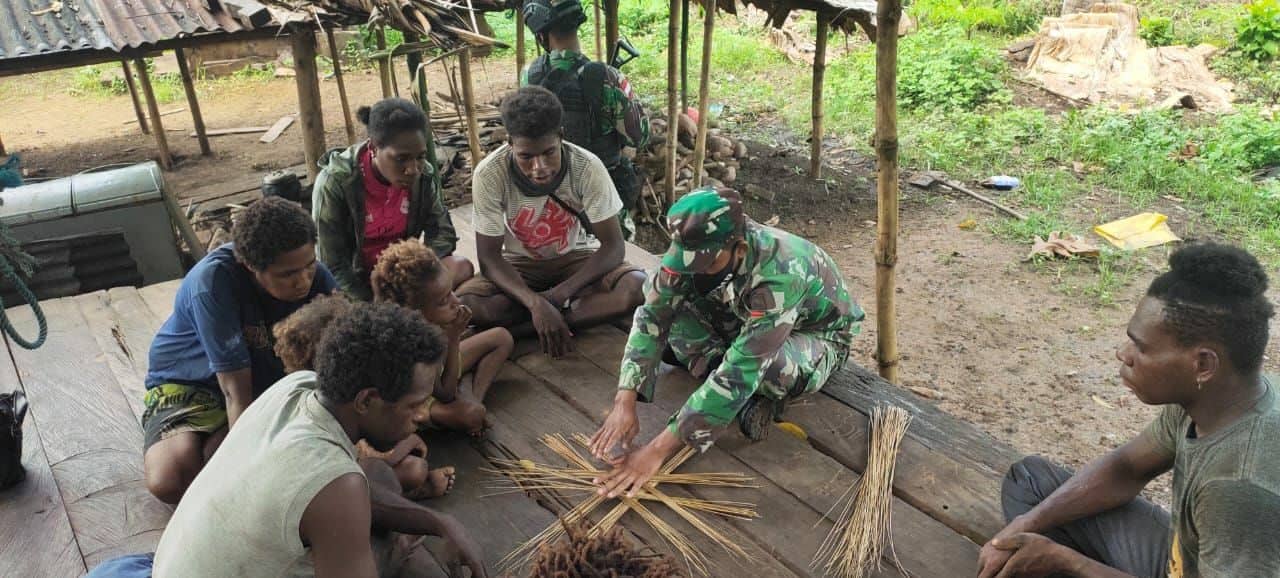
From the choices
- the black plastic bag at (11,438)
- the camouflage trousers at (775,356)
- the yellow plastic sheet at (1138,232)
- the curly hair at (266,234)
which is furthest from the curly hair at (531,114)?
the yellow plastic sheet at (1138,232)

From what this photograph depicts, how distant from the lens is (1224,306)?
5.98 feet

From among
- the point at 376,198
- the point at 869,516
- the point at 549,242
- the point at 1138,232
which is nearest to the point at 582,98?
the point at 549,242

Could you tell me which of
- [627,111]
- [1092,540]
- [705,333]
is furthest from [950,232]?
[1092,540]

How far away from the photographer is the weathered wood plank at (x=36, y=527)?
254cm

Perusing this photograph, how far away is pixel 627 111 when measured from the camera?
488 cm

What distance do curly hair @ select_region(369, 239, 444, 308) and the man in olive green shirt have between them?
74.2 inches

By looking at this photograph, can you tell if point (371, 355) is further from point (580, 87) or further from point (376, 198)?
point (580, 87)

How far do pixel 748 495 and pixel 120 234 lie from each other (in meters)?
3.77

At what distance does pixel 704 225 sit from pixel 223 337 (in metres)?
1.52

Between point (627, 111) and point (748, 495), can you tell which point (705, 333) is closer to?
point (748, 495)

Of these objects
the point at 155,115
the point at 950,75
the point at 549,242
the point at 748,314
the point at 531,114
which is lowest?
the point at 950,75

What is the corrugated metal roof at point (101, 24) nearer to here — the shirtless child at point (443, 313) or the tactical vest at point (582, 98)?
the tactical vest at point (582, 98)

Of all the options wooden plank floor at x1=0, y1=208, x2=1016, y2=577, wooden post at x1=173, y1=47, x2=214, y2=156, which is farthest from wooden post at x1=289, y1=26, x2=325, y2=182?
wooden post at x1=173, y1=47, x2=214, y2=156

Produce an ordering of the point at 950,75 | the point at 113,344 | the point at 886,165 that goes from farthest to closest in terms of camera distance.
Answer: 1. the point at 950,75
2. the point at 113,344
3. the point at 886,165
